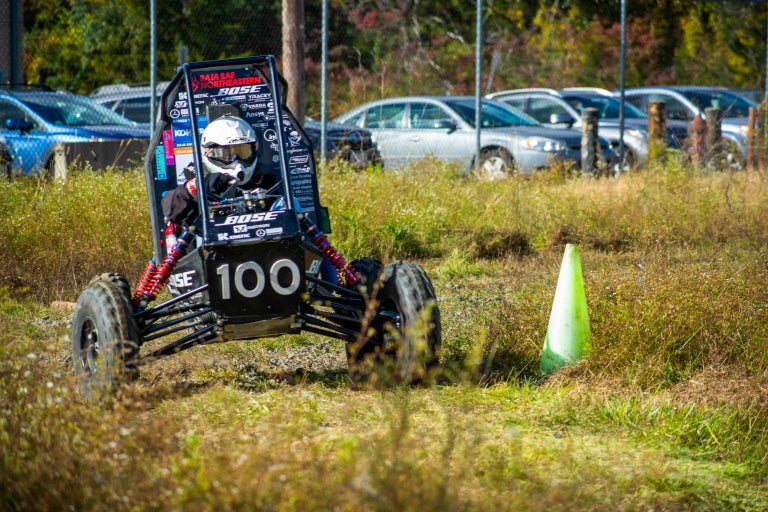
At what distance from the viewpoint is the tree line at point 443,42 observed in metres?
21.4

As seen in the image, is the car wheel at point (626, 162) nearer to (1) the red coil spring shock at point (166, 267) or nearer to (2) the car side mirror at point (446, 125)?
(2) the car side mirror at point (446, 125)

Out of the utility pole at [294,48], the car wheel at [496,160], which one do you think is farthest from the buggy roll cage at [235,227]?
the car wheel at [496,160]

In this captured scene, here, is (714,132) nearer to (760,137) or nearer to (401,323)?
(760,137)

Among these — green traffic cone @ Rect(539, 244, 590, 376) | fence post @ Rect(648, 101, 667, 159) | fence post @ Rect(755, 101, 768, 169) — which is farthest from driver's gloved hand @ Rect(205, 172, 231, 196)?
fence post @ Rect(755, 101, 768, 169)

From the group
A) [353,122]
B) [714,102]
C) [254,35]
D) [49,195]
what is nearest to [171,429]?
[49,195]

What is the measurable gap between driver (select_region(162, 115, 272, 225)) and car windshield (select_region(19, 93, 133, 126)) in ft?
26.3

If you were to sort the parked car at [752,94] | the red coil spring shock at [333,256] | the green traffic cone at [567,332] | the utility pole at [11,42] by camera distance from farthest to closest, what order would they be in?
the parked car at [752,94] → the utility pole at [11,42] → the green traffic cone at [567,332] → the red coil spring shock at [333,256]

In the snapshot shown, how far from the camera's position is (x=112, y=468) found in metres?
3.30

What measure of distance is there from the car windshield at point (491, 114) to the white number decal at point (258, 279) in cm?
998

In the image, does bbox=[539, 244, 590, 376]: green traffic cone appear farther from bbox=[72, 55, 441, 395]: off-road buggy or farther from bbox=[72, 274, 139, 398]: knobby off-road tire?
bbox=[72, 274, 139, 398]: knobby off-road tire

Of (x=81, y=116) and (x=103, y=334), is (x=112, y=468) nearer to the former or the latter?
(x=103, y=334)

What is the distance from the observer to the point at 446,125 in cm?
1467

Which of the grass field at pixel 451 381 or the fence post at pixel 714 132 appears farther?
the fence post at pixel 714 132

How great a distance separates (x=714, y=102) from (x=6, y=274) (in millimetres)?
13633
